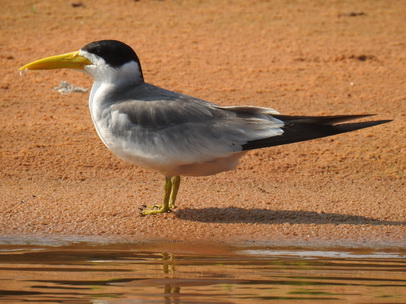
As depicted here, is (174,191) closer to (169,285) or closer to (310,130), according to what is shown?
(310,130)

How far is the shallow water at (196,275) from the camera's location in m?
4.78

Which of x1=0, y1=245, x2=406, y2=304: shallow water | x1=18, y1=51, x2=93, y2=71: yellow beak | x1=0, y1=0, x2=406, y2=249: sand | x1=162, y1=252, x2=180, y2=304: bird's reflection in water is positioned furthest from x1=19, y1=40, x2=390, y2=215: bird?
x1=162, y1=252, x2=180, y2=304: bird's reflection in water

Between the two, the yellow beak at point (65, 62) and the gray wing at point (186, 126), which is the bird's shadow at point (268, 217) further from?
the yellow beak at point (65, 62)

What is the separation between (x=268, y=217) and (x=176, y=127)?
103cm

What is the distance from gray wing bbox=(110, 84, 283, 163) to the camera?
6.90m

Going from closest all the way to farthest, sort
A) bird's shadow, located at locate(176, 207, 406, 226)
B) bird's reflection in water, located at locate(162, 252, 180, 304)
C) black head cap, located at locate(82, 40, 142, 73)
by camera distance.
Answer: bird's reflection in water, located at locate(162, 252, 180, 304)
bird's shadow, located at locate(176, 207, 406, 226)
black head cap, located at locate(82, 40, 142, 73)

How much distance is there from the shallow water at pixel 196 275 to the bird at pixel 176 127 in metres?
0.86

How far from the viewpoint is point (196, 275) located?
5.34 m

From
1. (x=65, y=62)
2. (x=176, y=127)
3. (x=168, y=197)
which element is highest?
(x=65, y=62)

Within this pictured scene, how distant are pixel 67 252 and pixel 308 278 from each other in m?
1.74

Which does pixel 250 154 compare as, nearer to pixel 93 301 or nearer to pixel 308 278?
pixel 308 278

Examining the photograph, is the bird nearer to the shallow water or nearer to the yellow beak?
the yellow beak

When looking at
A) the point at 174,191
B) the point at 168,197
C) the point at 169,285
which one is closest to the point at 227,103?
the point at 174,191

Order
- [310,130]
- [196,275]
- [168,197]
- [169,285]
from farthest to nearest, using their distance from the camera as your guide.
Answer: [168,197], [310,130], [196,275], [169,285]
